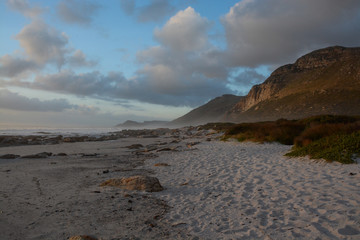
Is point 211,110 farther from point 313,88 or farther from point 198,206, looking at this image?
point 198,206

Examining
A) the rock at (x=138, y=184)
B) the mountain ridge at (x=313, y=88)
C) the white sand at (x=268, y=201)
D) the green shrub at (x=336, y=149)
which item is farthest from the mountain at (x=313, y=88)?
the rock at (x=138, y=184)

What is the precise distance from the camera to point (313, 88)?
2635 inches

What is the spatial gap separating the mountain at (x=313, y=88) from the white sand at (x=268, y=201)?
54627mm

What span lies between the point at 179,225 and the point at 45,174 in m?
6.89

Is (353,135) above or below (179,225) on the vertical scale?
above

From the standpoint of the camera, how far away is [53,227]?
12.6 ft

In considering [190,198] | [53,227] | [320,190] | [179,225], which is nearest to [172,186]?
[190,198]

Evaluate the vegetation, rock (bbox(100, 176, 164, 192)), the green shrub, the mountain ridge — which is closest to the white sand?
rock (bbox(100, 176, 164, 192))

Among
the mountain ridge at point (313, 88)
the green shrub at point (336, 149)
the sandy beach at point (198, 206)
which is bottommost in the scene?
the sandy beach at point (198, 206)

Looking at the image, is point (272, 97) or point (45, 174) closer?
A: point (45, 174)

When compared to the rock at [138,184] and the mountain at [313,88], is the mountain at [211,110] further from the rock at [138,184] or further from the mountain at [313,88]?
the rock at [138,184]

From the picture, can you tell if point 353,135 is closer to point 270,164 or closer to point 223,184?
point 270,164

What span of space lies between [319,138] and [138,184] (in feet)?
31.9

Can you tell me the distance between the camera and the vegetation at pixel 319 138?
8.06 m
